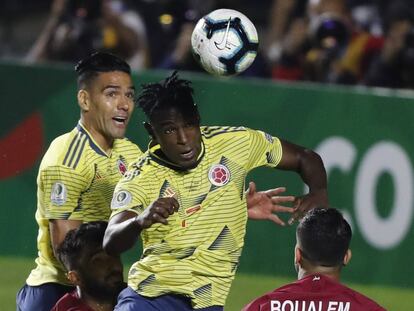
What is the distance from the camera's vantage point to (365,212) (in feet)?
41.6

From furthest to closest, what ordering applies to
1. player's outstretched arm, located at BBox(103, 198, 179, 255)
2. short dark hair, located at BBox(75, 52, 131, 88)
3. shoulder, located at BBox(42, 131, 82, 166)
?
1. short dark hair, located at BBox(75, 52, 131, 88)
2. shoulder, located at BBox(42, 131, 82, 166)
3. player's outstretched arm, located at BBox(103, 198, 179, 255)

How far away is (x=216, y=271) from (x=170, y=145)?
72 centimetres

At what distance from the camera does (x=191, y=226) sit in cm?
686

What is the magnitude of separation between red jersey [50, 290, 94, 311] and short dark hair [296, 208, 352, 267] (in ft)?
5.11

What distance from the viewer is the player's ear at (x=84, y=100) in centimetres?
793

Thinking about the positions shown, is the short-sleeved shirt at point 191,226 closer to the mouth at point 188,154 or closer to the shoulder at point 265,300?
the mouth at point 188,154

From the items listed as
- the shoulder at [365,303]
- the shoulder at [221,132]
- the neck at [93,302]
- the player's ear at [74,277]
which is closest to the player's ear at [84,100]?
the shoulder at [221,132]

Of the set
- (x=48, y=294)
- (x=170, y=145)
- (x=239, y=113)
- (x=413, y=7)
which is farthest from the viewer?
(x=413, y=7)

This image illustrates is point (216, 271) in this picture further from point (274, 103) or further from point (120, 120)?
point (274, 103)

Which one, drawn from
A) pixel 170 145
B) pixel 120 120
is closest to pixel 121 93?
pixel 120 120

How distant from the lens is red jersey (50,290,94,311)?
717cm

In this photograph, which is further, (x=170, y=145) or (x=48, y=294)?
(x=48, y=294)

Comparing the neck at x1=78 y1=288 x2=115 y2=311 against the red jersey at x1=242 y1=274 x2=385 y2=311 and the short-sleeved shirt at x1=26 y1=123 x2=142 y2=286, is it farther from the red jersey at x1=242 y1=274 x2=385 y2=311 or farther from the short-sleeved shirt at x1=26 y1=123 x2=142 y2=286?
the red jersey at x1=242 y1=274 x2=385 y2=311

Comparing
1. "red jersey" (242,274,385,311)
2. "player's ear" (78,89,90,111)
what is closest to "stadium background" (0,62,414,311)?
"player's ear" (78,89,90,111)
